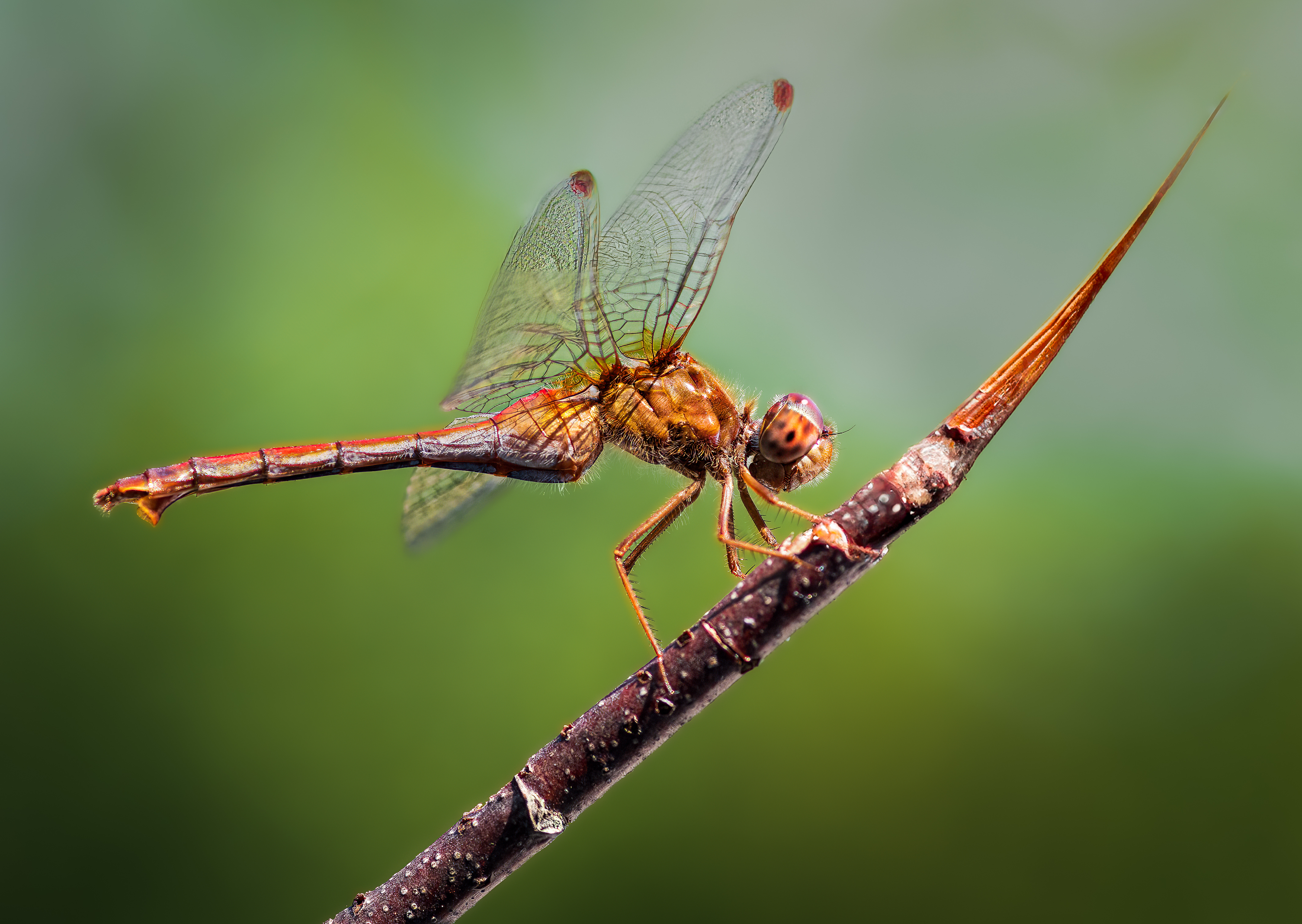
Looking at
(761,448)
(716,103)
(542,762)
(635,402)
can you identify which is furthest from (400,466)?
(716,103)

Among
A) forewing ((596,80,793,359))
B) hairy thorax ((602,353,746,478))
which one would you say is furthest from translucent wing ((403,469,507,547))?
forewing ((596,80,793,359))

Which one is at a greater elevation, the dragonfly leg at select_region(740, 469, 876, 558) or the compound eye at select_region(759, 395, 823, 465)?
the compound eye at select_region(759, 395, 823, 465)

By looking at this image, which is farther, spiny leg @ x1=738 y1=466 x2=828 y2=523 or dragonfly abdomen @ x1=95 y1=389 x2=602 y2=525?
dragonfly abdomen @ x1=95 y1=389 x2=602 y2=525

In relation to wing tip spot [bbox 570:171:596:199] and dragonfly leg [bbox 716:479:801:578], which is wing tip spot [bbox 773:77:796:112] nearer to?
wing tip spot [bbox 570:171:596:199]

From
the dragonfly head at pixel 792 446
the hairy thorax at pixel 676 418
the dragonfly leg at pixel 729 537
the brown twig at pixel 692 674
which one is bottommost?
the brown twig at pixel 692 674

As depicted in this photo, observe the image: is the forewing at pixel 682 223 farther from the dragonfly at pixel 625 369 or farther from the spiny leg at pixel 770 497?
the spiny leg at pixel 770 497

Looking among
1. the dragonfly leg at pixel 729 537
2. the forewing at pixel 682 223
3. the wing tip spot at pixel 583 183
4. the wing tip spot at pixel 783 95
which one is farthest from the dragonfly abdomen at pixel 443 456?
the wing tip spot at pixel 783 95

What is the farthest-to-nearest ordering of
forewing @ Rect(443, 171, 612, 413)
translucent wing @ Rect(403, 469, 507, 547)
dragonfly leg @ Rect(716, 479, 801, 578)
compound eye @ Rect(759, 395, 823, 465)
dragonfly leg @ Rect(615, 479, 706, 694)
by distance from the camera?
translucent wing @ Rect(403, 469, 507, 547), forewing @ Rect(443, 171, 612, 413), compound eye @ Rect(759, 395, 823, 465), dragonfly leg @ Rect(615, 479, 706, 694), dragonfly leg @ Rect(716, 479, 801, 578)
